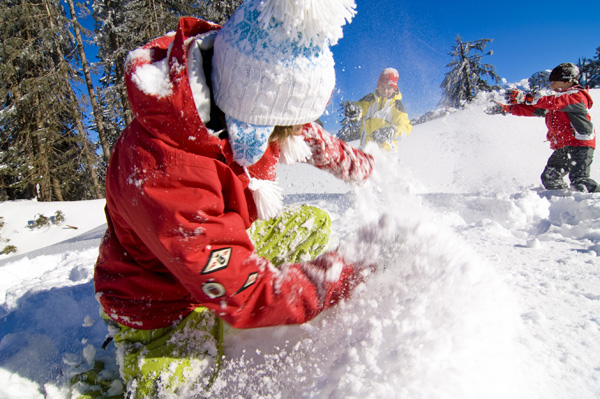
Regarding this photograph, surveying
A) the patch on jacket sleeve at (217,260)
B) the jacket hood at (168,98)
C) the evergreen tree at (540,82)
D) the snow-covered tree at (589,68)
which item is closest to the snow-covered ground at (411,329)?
the patch on jacket sleeve at (217,260)

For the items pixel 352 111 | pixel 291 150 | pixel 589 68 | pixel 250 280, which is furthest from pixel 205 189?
pixel 589 68

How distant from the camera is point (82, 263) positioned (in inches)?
106

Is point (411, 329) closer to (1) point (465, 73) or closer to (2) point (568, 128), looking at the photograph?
(2) point (568, 128)

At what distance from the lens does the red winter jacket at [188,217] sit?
0.93m

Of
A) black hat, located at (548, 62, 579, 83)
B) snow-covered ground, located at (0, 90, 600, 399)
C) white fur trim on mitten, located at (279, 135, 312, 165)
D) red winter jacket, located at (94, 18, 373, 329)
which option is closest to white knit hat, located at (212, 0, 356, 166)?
red winter jacket, located at (94, 18, 373, 329)

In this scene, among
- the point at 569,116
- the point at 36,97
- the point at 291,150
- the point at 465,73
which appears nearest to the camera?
the point at 291,150

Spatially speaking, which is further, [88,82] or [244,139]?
[88,82]

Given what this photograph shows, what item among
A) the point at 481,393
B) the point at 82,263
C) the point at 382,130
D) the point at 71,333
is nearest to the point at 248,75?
the point at 481,393

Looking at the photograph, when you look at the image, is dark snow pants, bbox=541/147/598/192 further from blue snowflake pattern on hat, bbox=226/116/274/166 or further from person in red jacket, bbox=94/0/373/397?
blue snowflake pattern on hat, bbox=226/116/274/166

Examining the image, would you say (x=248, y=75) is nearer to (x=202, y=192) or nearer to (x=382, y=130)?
(x=202, y=192)

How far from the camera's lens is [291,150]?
1.44m

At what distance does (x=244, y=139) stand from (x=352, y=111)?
5.91 m

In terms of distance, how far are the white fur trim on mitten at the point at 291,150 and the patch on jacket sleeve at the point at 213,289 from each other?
64 centimetres

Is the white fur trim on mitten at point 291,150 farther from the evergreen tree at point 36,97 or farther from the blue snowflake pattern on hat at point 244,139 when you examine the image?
the evergreen tree at point 36,97
